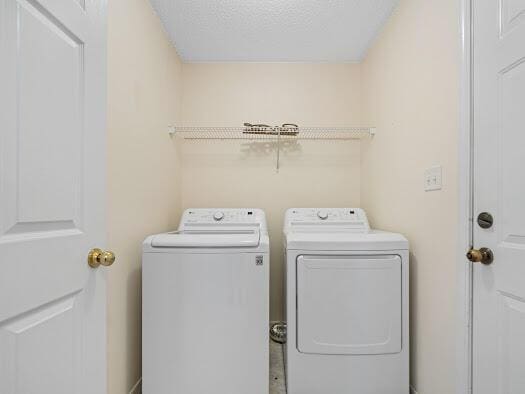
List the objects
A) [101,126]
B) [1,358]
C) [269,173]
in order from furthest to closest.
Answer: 1. [269,173]
2. [101,126]
3. [1,358]

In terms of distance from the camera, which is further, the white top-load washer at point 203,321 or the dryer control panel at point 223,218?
the dryer control panel at point 223,218

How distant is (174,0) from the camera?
1.70 m

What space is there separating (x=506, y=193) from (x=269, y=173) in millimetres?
1660

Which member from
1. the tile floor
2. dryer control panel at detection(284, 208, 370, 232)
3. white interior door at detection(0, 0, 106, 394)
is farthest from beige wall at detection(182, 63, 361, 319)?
white interior door at detection(0, 0, 106, 394)

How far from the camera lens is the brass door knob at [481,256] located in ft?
3.30

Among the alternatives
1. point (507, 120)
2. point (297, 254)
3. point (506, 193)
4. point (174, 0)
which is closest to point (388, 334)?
point (297, 254)

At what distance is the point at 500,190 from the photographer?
97cm

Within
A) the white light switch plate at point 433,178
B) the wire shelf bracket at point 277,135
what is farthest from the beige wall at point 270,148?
the white light switch plate at point 433,178

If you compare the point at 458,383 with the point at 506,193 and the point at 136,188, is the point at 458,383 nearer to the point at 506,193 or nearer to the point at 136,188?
the point at 506,193

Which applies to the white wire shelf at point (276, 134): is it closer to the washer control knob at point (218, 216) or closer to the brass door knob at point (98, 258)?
the washer control knob at point (218, 216)

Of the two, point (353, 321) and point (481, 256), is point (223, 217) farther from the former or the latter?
point (481, 256)

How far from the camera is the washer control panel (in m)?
2.00

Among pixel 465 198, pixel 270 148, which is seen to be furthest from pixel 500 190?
pixel 270 148

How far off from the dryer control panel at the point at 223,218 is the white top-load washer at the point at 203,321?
21.4 inches
